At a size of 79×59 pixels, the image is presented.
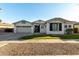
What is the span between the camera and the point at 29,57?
8445 millimetres

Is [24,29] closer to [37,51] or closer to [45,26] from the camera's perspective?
[45,26]

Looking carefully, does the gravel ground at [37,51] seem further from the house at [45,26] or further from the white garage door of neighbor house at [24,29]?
the white garage door of neighbor house at [24,29]

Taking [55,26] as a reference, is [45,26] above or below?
below

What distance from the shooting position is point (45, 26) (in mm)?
31625

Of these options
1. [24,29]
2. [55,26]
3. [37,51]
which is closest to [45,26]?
[24,29]

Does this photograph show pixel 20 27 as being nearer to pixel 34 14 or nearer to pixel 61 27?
pixel 61 27

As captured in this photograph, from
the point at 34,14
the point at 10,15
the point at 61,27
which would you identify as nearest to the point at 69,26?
the point at 61,27

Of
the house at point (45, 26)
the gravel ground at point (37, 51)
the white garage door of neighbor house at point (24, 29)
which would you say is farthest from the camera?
the white garage door of neighbor house at point (24, 29)

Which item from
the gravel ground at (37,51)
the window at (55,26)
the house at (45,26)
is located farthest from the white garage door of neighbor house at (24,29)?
the gravel ground at (37,51)

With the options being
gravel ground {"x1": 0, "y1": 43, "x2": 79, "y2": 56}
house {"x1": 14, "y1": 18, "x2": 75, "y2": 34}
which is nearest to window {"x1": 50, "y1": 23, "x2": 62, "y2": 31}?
house {"x1": 14, "y1": 18, "x2": 75, "y2": 34}

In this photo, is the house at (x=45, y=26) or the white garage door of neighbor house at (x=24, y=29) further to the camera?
the white garage door of neighbor house at (x=24, y=29)

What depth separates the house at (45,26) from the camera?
88.9 ft

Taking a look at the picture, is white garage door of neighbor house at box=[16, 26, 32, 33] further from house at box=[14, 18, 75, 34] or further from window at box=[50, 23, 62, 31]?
window at box=[50, 23, 62, 31]

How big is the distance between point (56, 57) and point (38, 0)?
9.08 feet
